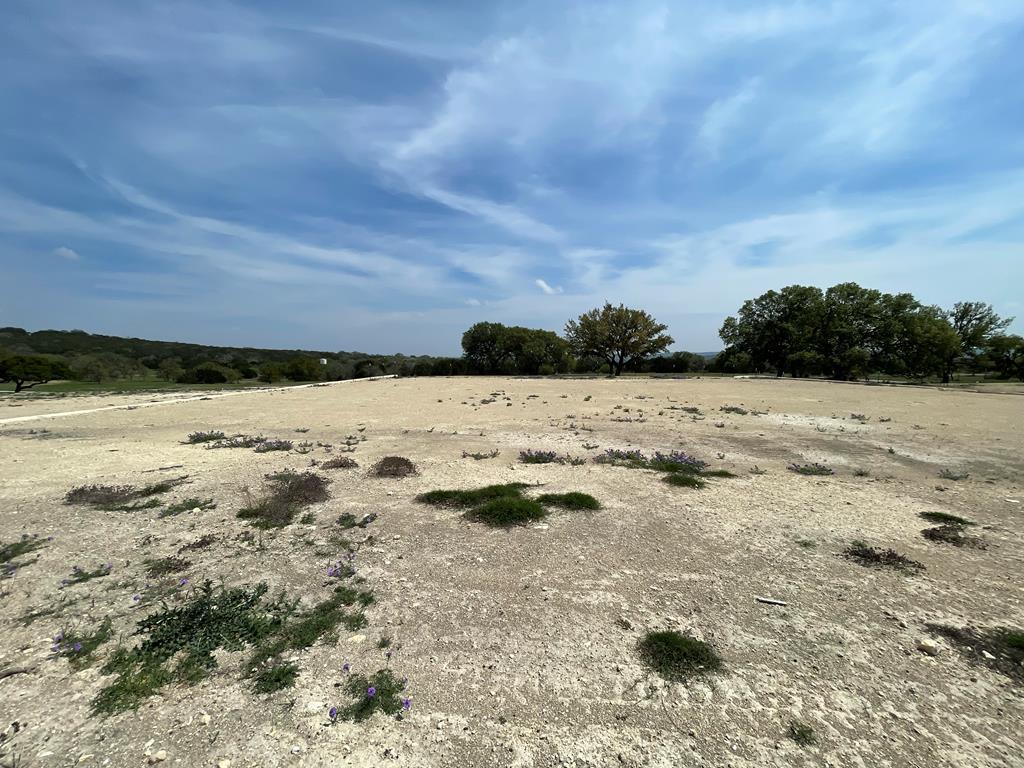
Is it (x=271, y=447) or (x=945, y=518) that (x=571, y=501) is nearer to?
(x=945, y=518)

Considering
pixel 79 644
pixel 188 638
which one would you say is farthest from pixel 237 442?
pixel 188 638

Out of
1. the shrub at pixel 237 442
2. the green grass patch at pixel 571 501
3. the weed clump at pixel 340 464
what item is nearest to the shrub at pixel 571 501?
the green grass patch at pixel 571 501

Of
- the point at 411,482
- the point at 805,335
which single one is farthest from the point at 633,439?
the point at 805,335

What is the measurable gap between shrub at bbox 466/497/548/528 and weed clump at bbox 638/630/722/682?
3087 mm

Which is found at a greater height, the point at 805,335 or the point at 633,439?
the point at 805,335

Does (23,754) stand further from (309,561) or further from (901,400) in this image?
(901,400)

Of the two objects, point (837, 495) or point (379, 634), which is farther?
point (837, 495)

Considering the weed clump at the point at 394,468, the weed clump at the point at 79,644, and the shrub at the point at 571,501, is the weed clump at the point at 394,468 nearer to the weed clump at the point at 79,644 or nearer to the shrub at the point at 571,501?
the shrub at the point at 571,501

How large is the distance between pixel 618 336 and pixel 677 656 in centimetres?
5973

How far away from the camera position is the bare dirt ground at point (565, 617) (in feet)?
9.74

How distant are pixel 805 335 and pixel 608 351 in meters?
23.7

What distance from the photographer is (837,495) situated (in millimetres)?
8141

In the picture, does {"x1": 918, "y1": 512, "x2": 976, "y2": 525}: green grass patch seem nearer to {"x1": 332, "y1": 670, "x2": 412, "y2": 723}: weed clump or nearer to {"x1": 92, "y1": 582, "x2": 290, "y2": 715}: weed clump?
{"x1": 332, "y1": 670, "x2": 412, "y2": 723}: weed clump

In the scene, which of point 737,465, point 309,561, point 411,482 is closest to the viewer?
point 309,561
